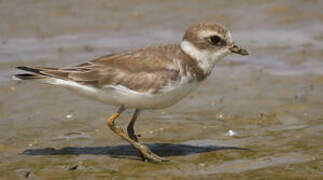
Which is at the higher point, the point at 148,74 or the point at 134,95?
the point at 148,74

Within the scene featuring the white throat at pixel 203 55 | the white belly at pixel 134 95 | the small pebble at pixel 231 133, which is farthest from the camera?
the small pebble at pixel 231 133

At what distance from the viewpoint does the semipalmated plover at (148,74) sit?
24.2 feet

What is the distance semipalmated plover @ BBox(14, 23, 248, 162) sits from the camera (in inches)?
290

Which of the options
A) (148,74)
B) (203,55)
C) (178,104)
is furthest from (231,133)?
(148,74)

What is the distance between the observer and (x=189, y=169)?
7234mm

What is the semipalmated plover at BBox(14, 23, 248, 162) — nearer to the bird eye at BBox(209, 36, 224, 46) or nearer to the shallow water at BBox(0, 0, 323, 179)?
the bird eye at BBox(209, 36, 224, 46)

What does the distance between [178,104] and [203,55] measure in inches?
90.9

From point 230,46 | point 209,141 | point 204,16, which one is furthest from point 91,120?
point 204,16

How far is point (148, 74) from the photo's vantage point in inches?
294

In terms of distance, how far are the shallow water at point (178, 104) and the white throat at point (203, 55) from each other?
105 centimetres

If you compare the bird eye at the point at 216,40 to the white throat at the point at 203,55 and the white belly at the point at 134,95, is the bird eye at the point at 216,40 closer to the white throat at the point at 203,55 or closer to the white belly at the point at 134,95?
the white throat at the point at 203,55

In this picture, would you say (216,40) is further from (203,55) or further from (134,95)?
(134,95)

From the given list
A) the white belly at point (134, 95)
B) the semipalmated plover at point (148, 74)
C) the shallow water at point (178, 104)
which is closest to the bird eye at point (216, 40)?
the semipalmated plover at point (148, 74)

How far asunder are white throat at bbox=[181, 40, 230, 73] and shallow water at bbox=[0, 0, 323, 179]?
1.05 m
